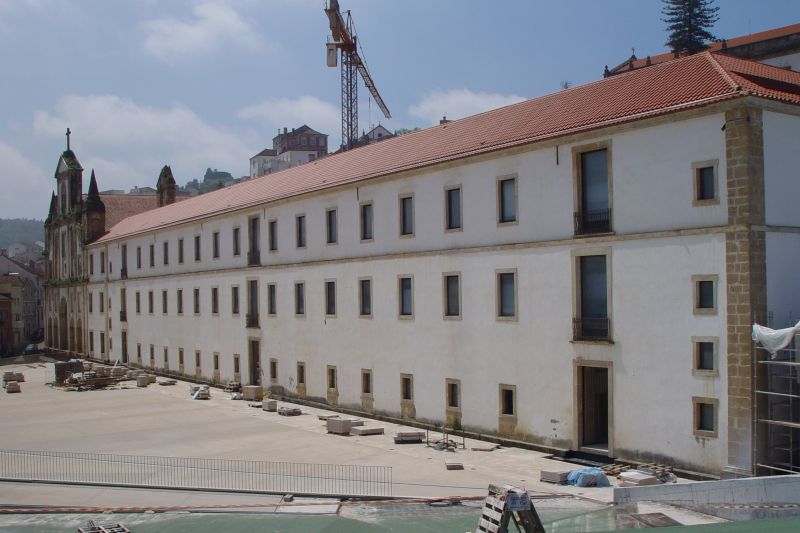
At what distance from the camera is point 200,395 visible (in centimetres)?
4428

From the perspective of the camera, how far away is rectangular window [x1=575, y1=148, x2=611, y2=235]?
980 inches

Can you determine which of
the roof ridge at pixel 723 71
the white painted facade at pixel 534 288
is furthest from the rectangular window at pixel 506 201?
the roof ridge at pixel 723 71

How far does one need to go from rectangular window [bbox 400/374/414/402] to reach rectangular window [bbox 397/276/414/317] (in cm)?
252

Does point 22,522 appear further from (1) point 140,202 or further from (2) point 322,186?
(1) point 140,202

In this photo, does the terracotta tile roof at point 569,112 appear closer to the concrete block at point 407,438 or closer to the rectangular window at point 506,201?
the rectangular window at point 506,201

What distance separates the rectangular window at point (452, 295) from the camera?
3034cm

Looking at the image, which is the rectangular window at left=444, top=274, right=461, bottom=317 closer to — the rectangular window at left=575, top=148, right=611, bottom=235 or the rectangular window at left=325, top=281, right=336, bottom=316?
the rectangular window at left=575, top=148, right=611, bottom=235

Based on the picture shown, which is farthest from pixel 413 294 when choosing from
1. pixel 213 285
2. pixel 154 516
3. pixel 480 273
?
pixel 213 285

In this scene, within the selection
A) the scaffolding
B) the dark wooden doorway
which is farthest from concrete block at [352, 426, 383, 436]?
the scaffolding

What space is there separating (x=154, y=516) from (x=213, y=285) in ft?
102

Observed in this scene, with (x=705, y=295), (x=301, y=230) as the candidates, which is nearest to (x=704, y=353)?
(x=705, y=295)

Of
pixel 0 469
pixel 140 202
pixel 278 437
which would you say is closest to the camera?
pixel 0 469

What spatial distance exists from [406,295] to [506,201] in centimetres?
688

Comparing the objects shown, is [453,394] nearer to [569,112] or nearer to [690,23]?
[569,112]
